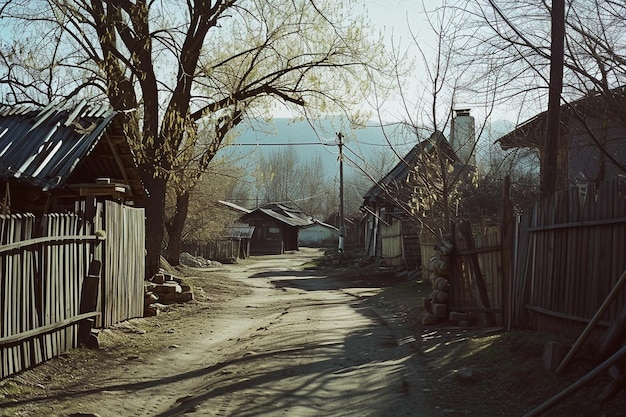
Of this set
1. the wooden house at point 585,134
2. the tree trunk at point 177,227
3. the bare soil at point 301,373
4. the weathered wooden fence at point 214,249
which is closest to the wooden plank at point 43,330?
the bare soil at point 301,373

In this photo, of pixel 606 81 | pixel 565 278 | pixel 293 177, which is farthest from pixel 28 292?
pixel 293 177

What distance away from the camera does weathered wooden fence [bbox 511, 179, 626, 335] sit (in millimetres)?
7117

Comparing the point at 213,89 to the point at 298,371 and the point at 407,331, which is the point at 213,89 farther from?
the point at 298,371

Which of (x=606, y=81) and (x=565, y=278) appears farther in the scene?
(x=606, y=81)

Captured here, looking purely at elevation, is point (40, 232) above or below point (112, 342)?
above

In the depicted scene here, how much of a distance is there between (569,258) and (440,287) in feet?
14.7

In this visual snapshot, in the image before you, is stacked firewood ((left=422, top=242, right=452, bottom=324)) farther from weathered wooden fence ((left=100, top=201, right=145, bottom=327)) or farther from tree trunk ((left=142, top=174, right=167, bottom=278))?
tree trunk ((left=142, top=174, right=167, bottom=278))

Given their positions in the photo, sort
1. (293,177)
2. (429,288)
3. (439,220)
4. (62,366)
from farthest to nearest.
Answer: (293,177), (429,288), (439,220), (62,366)

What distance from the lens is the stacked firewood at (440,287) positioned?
486 inches

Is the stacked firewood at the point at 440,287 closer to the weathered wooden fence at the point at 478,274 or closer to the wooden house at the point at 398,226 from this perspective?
the weathered wooden fence at the point at 478,274

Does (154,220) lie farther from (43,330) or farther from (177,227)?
(43,330)

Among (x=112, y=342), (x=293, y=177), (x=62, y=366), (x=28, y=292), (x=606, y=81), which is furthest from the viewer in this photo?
(x=293, y=177)

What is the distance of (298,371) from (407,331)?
13.0ft

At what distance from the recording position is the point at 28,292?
26.8 ft
